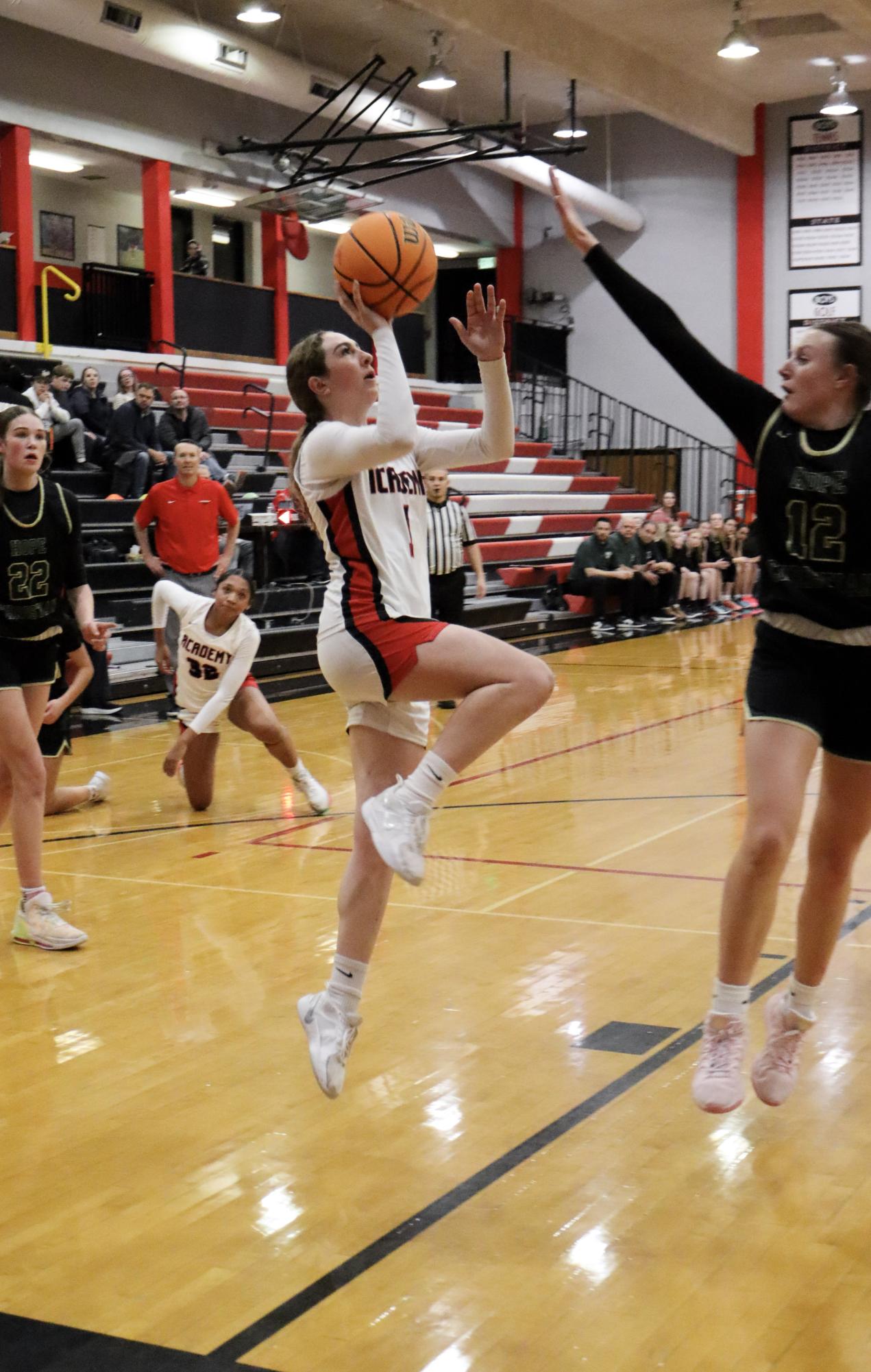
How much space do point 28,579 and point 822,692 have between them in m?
2.78

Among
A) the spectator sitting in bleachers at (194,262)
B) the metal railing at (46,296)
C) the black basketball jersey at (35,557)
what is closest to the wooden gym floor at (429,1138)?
the black basketball jersey at (35,557)

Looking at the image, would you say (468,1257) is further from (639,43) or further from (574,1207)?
(639,43)

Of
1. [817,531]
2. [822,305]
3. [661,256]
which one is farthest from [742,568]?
[817,531]

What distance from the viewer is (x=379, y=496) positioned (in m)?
3.45

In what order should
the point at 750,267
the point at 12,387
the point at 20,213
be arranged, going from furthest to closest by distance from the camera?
the point at 750,267, the point at 20,213, the point at 12,387

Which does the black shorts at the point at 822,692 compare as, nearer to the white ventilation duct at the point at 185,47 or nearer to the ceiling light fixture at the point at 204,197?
the white ventilation duct at the point at 185,47

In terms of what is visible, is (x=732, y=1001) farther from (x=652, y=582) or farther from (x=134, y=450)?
(x=652, y=582)

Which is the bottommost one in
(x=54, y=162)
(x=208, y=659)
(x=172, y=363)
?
(x=208, y=659)

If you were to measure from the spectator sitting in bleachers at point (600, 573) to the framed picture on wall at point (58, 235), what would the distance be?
9.20 m

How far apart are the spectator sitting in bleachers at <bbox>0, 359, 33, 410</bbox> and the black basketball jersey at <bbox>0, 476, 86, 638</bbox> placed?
7966 mm

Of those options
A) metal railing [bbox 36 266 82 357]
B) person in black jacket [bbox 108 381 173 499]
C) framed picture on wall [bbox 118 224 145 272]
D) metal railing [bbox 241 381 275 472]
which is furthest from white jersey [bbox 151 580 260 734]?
framed picture on wall [bbox 118 224 145 272]

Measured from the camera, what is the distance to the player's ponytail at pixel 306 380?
3.46 meters

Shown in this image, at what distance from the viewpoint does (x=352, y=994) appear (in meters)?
3.51

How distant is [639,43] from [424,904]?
16173 mm
